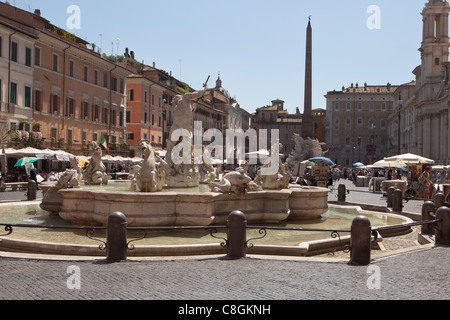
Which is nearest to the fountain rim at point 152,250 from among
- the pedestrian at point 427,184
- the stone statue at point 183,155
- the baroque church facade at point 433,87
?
the stone statue at point 183,155

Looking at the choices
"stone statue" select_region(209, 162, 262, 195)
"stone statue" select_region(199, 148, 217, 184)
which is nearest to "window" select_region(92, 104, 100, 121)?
"stone statue" select_region(199, 148, 217, 184)

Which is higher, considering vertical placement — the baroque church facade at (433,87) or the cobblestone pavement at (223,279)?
the baroque church facade at (433,87)

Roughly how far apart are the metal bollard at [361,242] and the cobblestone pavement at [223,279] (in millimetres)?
150

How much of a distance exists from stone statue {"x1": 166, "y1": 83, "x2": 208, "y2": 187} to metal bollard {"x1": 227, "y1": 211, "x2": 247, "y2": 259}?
5637 millimetres

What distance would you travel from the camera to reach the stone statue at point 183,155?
43.0 feet

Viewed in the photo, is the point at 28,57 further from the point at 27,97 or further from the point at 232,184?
the point at 232,184

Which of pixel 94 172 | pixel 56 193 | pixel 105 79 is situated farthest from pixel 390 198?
pixel 105 79

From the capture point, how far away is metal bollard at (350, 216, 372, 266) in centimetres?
731

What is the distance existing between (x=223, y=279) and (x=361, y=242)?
227 cm

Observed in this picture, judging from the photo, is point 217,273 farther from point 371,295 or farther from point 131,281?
point 371,295

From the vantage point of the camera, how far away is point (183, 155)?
519 inches

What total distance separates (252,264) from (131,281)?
1779 millimetres

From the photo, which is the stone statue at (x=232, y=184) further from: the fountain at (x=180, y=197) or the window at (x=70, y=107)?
the window at (x=70, y=107)

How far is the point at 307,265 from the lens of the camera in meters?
7.12
